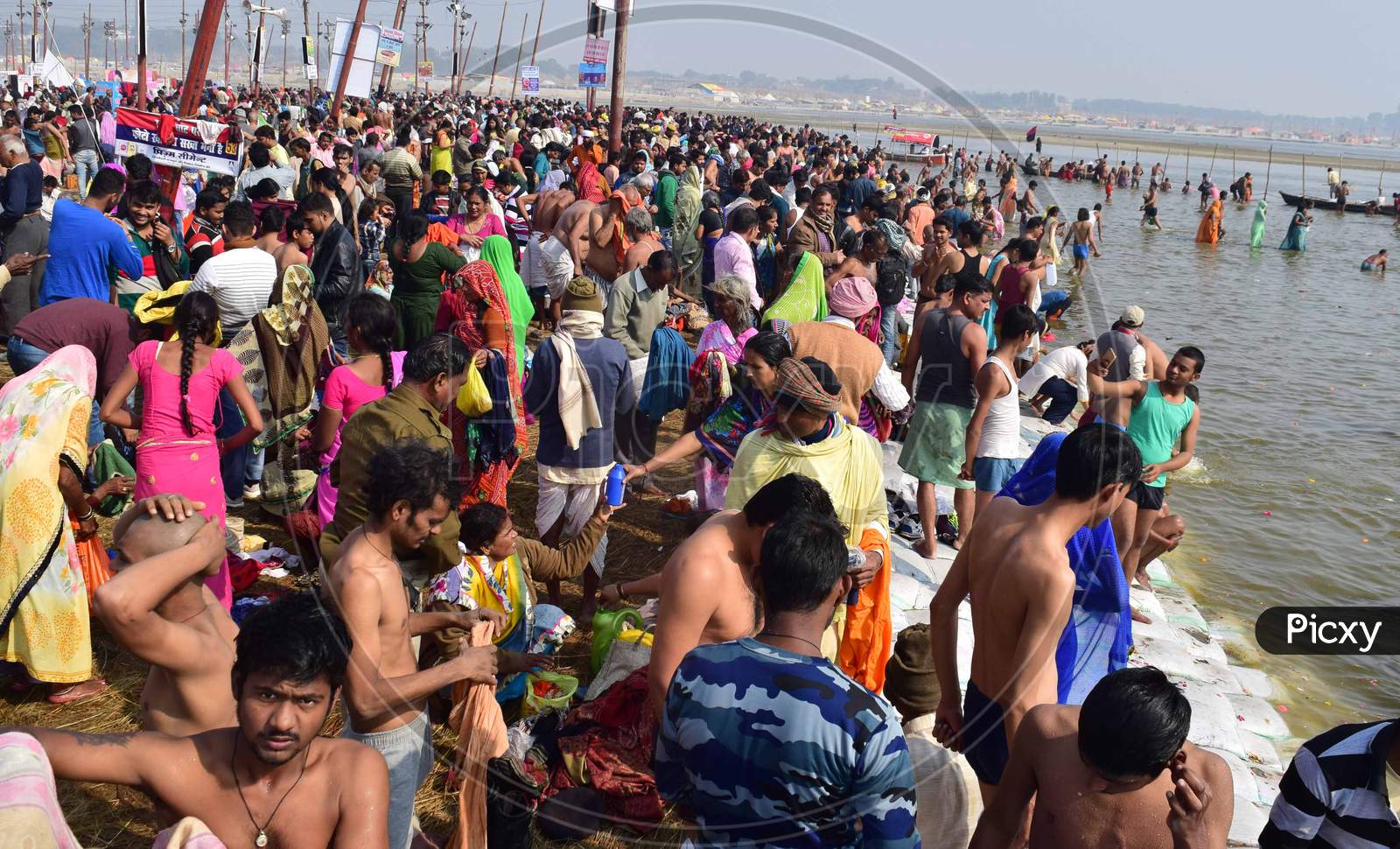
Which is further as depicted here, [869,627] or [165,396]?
[165,396]

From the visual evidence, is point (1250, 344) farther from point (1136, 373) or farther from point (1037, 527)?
point (1037, 527)

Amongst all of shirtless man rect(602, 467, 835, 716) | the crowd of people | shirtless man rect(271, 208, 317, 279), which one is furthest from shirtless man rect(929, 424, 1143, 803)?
shirtless man rect(271, 208, 317, 279)

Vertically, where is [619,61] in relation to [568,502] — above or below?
above

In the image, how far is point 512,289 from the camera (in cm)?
659

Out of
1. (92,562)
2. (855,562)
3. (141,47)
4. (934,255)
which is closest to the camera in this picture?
(855,562)

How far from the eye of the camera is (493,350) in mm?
5441

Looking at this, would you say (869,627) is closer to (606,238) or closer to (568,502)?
(568,502)

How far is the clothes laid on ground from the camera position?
12.2ft

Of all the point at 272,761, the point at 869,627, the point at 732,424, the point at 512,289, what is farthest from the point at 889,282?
the point at 272,761

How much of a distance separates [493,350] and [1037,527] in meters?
3.23

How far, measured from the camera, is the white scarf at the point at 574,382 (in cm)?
513

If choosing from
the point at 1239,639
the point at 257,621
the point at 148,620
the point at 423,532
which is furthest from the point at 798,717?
the point at 1239,639

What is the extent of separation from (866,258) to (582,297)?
3.39m

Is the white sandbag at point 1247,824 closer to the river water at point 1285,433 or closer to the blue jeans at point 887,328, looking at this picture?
the river water at point 1285,433
